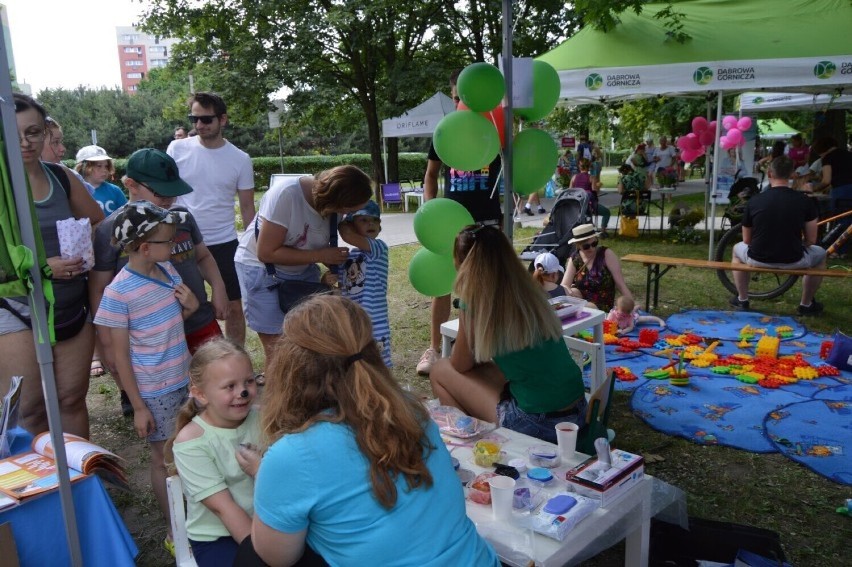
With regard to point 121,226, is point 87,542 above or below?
below

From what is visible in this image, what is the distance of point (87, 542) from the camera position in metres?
1.91

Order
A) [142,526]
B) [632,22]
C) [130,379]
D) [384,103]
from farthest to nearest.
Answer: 1. [384,103]
2. [632,22]
3. [142,526]
4. [130,379]

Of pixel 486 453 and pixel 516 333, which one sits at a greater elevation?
pixel 516 333

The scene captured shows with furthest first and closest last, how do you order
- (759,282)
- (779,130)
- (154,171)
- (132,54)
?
(132,54)
(779,130)
(759,282)
(154,171)

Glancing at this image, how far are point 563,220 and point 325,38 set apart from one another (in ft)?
31.3

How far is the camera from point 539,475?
1834 millimetres

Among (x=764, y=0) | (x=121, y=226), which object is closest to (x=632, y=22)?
(x=764, y=0)

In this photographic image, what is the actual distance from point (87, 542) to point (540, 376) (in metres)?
1.60

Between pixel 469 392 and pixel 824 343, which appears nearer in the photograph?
pixel 469 392

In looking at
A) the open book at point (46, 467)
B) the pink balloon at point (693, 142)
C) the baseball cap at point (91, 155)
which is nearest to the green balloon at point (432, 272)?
the open book at point (46, 467)

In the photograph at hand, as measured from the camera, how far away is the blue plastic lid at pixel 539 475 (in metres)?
1.82

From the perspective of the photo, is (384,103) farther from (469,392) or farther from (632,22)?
(469,392)

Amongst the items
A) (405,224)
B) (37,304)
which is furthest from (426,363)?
(405,224)

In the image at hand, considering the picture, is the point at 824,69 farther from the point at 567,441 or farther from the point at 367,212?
the point at 567,441
